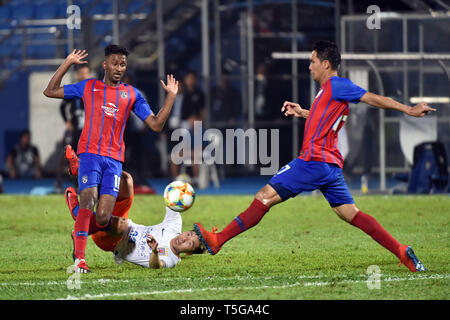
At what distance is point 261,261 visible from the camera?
819 centimetres

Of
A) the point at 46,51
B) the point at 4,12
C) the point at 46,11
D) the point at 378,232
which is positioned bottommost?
the point at 378,232

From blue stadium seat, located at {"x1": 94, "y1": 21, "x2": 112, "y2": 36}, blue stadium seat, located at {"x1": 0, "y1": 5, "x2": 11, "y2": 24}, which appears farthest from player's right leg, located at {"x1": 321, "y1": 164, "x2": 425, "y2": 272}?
blue stadium seat, located at {"x1": 0, "y1": 5, "x2": 11, "y2": 24}

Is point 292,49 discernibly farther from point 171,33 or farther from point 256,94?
point 171,33

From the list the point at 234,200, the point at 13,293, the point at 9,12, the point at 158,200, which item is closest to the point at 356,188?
the point at 234,200

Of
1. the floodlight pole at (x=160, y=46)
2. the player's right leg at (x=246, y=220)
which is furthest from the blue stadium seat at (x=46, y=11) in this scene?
the player's right leg at (x=246, y=220)

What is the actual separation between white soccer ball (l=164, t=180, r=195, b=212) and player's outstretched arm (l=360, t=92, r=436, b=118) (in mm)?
1976

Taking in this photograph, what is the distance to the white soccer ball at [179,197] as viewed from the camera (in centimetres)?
812

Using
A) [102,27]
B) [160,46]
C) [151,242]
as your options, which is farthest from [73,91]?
[102,27]

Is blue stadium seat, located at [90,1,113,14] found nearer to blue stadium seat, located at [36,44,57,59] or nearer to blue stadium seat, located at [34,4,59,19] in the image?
blue stadium seat, located at [34,4,59,19]

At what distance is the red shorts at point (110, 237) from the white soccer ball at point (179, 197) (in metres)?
0.43

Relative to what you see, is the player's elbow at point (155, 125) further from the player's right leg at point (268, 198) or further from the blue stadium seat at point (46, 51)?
the blue stadium seat at point (46, 51)

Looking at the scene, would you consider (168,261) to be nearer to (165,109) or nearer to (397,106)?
(165,109)

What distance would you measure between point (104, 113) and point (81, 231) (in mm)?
1066

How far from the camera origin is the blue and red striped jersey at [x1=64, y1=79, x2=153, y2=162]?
772cm
